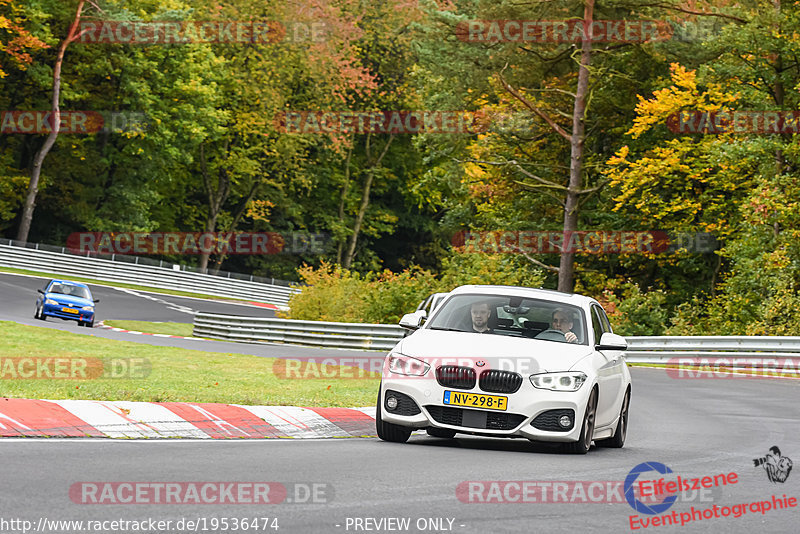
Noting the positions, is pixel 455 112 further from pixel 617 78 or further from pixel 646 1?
pixel 646 1

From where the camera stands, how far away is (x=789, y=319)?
31.2 meters

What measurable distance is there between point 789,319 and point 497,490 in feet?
82.0

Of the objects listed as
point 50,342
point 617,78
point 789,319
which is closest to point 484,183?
point 617,78

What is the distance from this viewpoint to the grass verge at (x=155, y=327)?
3769 centimetres

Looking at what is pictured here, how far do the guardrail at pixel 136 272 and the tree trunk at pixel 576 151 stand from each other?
20.5 meters

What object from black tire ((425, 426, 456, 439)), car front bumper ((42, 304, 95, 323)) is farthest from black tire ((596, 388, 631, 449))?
car front bumper ((42, 304, 95, 323))

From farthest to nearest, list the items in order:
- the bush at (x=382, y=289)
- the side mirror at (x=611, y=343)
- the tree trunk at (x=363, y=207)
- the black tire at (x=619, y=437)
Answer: the tree trunk at (x=363, y=207) < the bush at (x=382, y=289) < the black tire at (x=619, y=437) < the side mirror at (x=611, y=343)

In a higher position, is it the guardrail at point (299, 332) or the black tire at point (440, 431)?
the black tire at point (440, 431)

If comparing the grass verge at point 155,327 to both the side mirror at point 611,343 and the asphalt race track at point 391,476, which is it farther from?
the side mirror at point 611,343

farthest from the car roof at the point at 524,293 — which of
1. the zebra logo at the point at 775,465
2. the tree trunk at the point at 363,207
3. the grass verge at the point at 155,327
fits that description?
the tree trunk at the point at 363,207

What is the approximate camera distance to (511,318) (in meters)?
12.1

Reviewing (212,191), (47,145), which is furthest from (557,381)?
(212,191)

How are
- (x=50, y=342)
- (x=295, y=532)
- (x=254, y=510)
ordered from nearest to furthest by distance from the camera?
(x=295, y=532), (x=254, y=510), (x=50, y=342)

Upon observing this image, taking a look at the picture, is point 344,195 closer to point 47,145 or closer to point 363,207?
point 363,207
